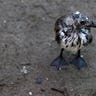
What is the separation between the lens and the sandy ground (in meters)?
4.61

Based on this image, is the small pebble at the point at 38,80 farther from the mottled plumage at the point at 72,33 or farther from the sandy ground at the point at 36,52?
the mottled plumage at the point at 72,33

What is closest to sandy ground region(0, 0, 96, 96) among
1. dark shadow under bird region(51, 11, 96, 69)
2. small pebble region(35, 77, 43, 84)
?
small pebble region(35, 77, 43, 84)

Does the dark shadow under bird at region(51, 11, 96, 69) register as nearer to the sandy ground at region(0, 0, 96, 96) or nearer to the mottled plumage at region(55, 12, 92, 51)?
the mottled plumage at region(55, 12, 92, 51)

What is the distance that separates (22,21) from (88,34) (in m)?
1.19

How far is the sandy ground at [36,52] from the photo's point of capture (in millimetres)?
4605

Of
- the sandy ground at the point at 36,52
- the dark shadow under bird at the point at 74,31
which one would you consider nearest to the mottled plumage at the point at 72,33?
the dark shadow under bird at the point at 74,31

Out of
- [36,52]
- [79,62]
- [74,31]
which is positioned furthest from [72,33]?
[36,52]

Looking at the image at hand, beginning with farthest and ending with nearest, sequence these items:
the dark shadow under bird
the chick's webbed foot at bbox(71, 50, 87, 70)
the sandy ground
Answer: the chick's webbed foot at bbox(71, 50, 87, 70) < the sandy ground < the dark shadow under bird

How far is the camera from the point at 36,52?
503cm

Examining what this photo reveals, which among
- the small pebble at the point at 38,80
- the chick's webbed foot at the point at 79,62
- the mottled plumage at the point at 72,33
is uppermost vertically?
the mottled plumage at the point at 72,33

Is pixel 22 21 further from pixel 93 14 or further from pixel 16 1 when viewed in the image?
pixel 93 14

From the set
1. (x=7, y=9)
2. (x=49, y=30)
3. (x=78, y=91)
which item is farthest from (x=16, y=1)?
(x=78, y=91)

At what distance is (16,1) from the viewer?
582cm

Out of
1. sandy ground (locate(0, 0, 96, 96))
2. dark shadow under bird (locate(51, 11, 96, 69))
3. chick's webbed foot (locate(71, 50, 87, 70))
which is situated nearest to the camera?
dark shadow under bird (locate(51, 11, 96, 69))
